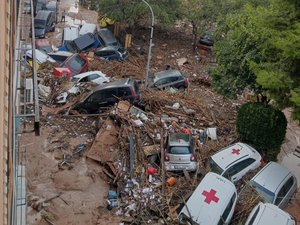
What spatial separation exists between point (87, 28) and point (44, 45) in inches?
131

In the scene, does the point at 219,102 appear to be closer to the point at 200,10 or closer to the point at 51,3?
the point at 200,10

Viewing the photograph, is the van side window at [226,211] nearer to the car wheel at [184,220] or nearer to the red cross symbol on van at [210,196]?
the red cross symbol on van at [210,196]

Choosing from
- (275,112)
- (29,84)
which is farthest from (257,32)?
(29,84)

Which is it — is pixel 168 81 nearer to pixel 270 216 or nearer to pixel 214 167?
pixel 214 167

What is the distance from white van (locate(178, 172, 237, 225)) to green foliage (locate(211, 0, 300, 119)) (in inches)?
128

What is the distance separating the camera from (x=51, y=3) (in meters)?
31.6

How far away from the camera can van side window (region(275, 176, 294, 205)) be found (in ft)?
44.8

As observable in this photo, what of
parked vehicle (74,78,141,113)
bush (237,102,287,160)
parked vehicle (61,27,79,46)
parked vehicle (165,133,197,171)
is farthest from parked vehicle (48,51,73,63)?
bush (237,102,287,160)

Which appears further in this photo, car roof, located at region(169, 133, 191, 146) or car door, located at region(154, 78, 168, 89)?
car door, located at region(154, 78, 168, 89)

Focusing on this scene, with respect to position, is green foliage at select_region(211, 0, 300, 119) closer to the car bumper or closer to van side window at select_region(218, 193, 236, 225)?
van side window at select_region(218, 193, 236, 225)

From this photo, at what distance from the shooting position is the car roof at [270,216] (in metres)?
12.0

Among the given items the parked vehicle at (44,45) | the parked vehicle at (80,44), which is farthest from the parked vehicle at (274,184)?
the parked vehicle at (44,45)

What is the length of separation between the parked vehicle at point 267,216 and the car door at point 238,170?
6.15ft

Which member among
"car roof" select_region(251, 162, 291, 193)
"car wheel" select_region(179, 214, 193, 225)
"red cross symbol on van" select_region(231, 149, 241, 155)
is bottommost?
"car wheel" select_region(179, 214, 193, 225)
